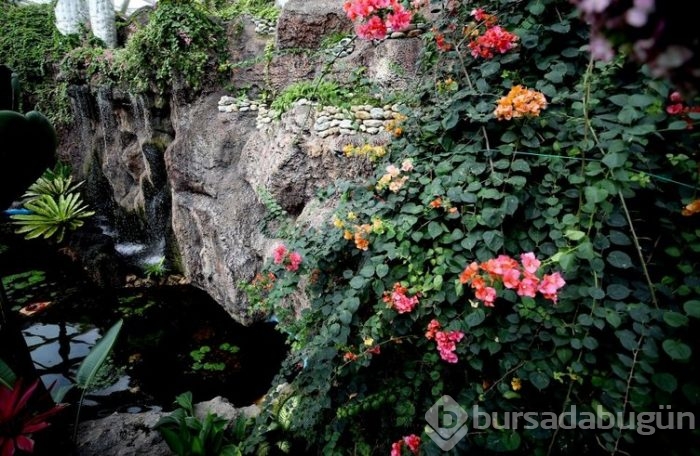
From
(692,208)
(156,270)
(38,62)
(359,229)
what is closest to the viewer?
(692,208)

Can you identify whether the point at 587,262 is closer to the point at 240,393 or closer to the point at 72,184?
the point at 240,393

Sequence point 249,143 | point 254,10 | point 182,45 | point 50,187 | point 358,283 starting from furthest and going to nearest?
point 50,187 < point 254,10 < point 182,45 < point 249,143 < point 358,283

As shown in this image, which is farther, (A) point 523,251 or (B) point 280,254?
(B) point 280,254

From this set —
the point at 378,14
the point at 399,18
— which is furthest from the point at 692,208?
the point at 378,14

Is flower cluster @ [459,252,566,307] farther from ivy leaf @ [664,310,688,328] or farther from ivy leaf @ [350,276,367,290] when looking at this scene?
ivy leaf @ [350,276,367,290]

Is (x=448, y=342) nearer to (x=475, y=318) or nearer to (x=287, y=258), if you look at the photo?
(x=475, y=318)

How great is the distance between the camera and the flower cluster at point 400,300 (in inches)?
61.9

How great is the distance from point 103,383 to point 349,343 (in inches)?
129

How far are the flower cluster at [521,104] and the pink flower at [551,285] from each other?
662 millimetres

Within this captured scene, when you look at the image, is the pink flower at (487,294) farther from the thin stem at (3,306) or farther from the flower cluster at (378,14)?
the thin stem at (3,306)

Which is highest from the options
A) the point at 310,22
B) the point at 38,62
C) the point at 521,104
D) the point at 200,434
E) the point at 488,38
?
the point at 38,62

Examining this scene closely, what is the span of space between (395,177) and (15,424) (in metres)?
2.12

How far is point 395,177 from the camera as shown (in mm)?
1841

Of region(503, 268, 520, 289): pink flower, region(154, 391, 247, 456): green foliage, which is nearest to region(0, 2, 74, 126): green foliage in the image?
region(154, 391, 247, 456): green foliage
